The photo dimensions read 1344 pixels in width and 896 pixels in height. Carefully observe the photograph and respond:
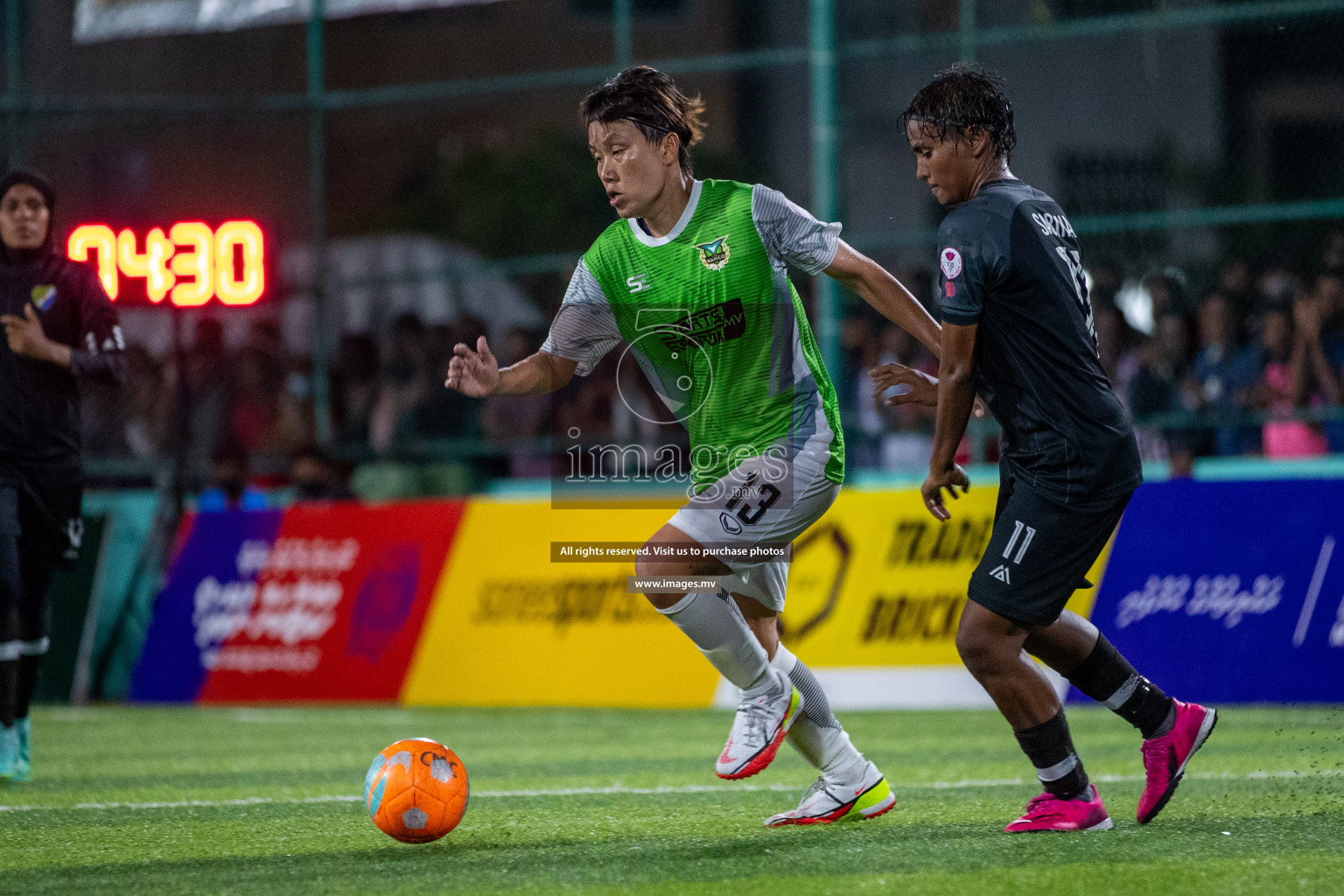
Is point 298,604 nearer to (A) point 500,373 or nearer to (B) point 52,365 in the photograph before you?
(B) point 52,365

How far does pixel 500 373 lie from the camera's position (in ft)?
18.5

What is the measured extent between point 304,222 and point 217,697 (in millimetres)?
9979

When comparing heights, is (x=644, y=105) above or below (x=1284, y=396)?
above

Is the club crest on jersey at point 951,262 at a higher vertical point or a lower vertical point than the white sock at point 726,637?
higher

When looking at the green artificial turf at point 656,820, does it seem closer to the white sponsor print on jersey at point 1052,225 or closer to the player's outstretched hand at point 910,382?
the player's outstretched hand at point 910,382

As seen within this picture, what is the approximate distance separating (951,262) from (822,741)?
1.59 metres

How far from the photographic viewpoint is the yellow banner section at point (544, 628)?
11.0 metres

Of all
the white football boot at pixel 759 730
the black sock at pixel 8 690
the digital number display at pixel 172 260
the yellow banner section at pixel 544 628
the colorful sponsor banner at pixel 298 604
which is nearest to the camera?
the white football boot at pixel 759 730

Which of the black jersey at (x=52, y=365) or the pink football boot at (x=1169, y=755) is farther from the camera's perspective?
the black jersey at (x=52, y=365)

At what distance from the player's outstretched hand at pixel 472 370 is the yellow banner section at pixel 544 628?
526 cm

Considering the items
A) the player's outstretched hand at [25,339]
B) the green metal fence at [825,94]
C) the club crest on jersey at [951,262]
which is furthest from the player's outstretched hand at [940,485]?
the green metal fence at [825,94]

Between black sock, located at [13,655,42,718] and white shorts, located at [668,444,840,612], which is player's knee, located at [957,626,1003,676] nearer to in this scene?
white shorts, located at [668,444,840,612]

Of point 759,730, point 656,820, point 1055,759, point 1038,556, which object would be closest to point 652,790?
point 656,820

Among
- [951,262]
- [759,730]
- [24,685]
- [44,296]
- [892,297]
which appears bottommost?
[24,685]
